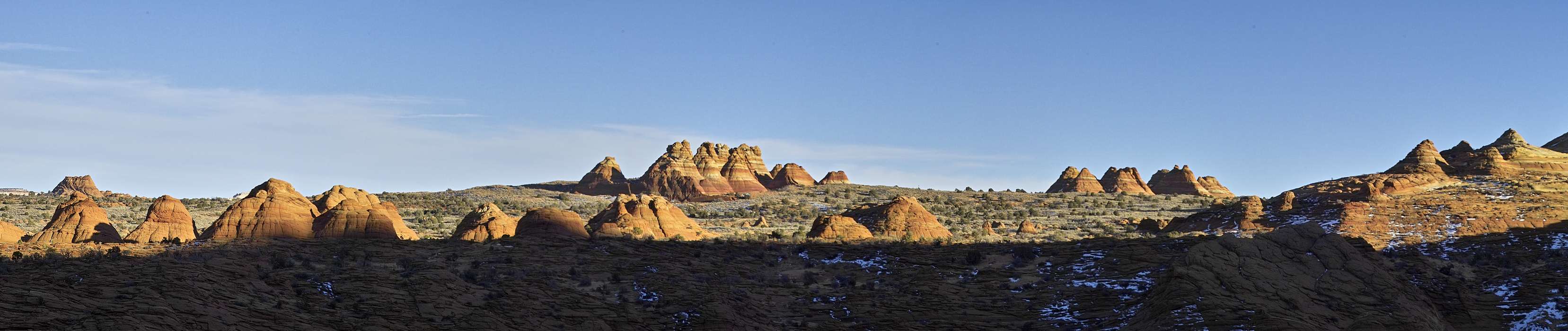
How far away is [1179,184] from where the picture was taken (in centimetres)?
12469

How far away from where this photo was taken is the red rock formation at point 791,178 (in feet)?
408

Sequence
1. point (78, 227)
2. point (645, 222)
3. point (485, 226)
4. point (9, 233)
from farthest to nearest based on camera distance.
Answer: point (645, 222), point (485, 226), point (78, 227), point (9, 233)

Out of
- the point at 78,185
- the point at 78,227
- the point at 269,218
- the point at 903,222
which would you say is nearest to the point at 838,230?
the point at 903,222

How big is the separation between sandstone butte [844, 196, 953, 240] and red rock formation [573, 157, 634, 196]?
6861 centimetres

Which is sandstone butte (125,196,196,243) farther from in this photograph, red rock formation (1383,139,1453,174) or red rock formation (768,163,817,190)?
red rock formation (768,163,817,190)

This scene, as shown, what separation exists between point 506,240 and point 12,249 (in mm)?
14177

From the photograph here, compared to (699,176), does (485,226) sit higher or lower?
lower

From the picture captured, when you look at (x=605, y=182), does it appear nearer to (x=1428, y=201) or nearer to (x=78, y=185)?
(x=78, y=185)

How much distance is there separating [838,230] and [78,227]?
29.5 meters

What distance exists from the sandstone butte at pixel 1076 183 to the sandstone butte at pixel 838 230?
244 feet

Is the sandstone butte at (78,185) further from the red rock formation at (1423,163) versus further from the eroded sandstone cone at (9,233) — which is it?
the red rock formation at (1423,163)

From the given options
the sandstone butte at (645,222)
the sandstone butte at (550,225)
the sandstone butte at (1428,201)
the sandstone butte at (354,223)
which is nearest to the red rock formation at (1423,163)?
the sandstone butte at (1428,201)

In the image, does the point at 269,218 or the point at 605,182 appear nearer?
the point at 269,218

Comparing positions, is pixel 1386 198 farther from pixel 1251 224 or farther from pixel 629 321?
pixel 629 321
